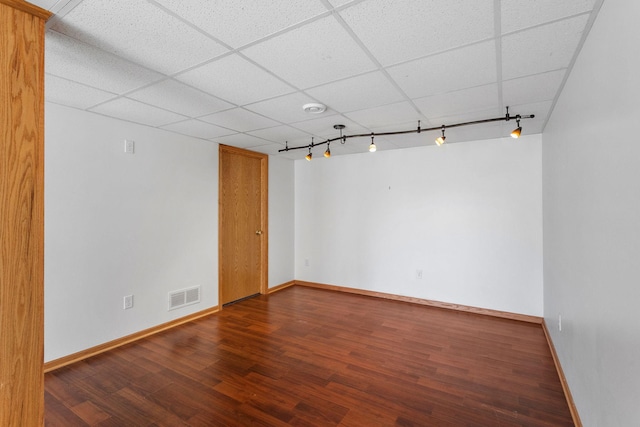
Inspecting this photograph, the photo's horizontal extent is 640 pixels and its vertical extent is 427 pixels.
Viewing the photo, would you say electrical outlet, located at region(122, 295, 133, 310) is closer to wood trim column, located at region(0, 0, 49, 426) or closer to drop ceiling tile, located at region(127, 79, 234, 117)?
wood trim column, located at region(0, 0, 49, 426)

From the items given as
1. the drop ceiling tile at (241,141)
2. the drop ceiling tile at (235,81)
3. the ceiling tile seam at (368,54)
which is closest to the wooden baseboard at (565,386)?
the ceiling tile seam at (368,54)

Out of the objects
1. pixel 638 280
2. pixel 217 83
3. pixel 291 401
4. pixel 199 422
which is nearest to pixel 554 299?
pixel 638 280

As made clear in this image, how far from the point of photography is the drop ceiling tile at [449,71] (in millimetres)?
1806

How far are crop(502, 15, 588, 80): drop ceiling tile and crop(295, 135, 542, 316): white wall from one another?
214cm

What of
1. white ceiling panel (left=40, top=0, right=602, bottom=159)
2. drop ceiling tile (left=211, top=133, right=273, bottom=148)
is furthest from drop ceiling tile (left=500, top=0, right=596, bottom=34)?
drop ceiling tile (left=211, top=133, right=273, bottom=148)

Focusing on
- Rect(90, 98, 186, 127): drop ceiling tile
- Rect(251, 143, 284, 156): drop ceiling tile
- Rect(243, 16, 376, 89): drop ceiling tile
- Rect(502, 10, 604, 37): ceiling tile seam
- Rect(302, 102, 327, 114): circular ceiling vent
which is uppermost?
Rect(251, 143, 284, 156): drop ceiling tile

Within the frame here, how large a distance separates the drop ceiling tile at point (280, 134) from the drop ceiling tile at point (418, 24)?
185 centimetres

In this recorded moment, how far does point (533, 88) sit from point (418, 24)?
140 cm

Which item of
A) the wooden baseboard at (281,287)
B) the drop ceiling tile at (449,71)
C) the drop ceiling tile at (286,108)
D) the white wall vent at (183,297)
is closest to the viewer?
the drop ceiling tile at (449,71)

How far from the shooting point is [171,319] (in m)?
3.61

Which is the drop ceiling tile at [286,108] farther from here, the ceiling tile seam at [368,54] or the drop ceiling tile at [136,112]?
the drop ceiling tile at [136,112]

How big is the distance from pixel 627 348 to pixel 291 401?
197 cm

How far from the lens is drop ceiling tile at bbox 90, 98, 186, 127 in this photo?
2.68 metres

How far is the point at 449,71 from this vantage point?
6.65ft
